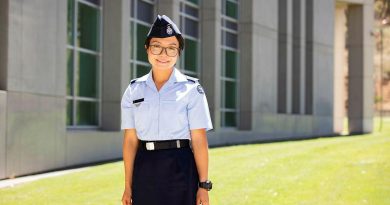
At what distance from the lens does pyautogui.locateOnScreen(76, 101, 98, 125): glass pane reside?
15.3 metres

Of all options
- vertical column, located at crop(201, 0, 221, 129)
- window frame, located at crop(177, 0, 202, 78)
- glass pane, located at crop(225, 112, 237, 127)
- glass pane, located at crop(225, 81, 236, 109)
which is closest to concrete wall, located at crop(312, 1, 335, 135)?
glass pane, located at crop(225, 112, 237, 127)

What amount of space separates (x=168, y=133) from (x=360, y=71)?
3179 centimetres

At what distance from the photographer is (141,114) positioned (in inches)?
151

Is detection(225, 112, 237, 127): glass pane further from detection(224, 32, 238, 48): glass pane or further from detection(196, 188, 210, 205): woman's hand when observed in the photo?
detection(196, 188, 210, 205): woman's hand

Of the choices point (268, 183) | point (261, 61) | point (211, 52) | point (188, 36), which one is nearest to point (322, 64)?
point (261, 61)

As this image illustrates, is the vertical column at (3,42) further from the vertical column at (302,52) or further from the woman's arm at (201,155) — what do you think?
the vertical column at (302,52)

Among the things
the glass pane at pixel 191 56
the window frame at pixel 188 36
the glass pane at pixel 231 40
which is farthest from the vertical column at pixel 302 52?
the glass pane at pixel 191 56

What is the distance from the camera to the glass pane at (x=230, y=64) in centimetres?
2378

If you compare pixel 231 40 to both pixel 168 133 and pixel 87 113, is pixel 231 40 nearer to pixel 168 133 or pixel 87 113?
pixel 87 113

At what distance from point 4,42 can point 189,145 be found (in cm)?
838

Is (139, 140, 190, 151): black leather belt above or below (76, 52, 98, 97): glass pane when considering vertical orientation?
below

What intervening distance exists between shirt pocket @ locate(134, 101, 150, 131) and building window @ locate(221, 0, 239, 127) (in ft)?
63.4

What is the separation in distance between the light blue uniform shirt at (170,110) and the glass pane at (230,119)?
19.9m

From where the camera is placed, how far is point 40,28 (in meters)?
12.5
